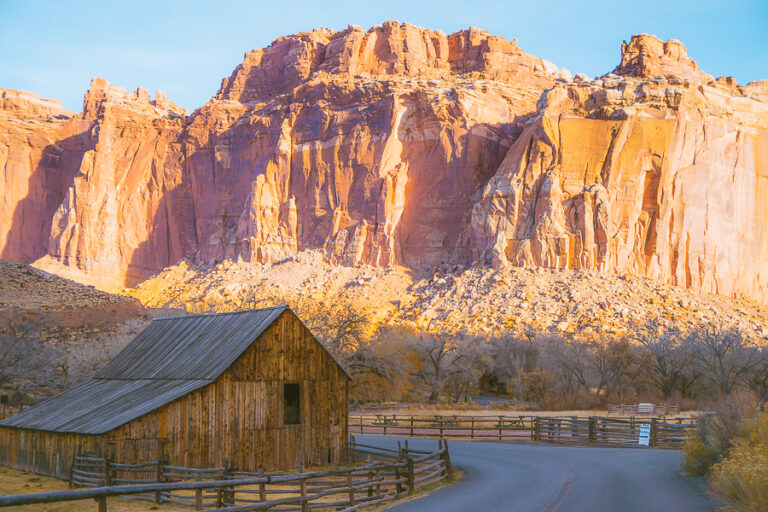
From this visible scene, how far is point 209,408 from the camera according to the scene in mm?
20703

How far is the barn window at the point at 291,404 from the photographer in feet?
75.7

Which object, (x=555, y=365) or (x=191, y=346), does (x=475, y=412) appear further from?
(x=191, y=346)

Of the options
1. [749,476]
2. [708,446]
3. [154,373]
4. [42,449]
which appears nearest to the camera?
[749,476]

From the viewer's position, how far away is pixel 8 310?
44.2m

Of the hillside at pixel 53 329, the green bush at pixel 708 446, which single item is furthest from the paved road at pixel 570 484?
the hillside at pixel 53 329

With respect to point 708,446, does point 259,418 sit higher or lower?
higher

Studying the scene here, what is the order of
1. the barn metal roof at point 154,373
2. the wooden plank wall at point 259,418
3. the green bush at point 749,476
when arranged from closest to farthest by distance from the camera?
the green bush at point 749,476 → the wooden plank wall at point 259,418 → the barn metal roof at point 154,373

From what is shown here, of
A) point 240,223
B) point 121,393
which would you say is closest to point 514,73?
point 240,223

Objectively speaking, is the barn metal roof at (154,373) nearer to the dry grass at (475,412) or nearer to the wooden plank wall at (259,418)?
the wooden plank wall at (259,418)

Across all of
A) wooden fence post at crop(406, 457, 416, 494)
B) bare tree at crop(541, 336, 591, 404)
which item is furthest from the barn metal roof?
bare tree at crop(541, 336, 591, 404)

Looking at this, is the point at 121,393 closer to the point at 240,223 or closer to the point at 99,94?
the point at 240,223

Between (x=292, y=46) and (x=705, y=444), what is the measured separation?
371 ft

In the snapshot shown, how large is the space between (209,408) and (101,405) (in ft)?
12.2

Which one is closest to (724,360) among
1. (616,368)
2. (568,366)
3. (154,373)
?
(616,368)
